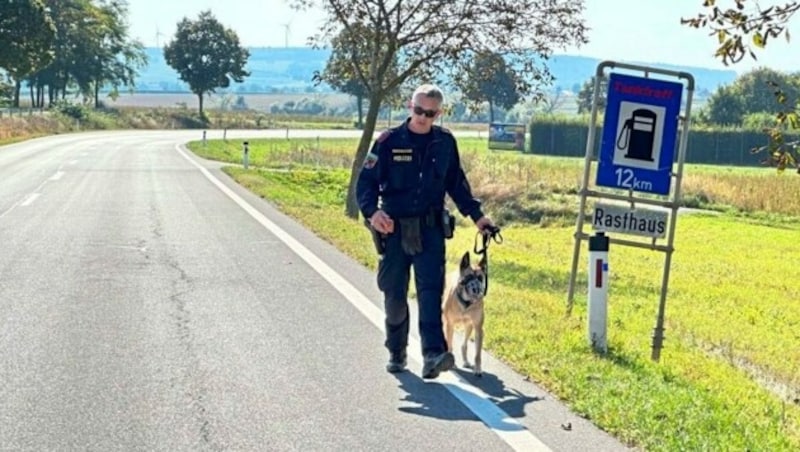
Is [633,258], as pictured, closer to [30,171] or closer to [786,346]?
[786,346]

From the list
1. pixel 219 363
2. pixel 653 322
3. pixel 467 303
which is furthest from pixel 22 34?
pixel 467 303

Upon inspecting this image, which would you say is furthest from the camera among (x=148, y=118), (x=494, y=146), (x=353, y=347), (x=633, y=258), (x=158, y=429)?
(x=148, y=118)

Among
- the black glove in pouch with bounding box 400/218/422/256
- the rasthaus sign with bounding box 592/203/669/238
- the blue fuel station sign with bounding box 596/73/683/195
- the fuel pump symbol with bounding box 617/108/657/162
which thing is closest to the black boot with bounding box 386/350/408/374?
the black glove in pouch with bounding box 400/218/422/256

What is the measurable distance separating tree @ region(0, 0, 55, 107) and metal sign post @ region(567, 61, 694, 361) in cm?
5816

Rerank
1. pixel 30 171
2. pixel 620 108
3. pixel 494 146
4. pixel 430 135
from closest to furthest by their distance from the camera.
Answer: pixel 430 135 < pixel 620 108 < pixel 30 171 < pixel 494 146

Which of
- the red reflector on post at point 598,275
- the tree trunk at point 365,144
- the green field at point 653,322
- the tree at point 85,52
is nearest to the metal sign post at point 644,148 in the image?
the red reflector on post at point 598,275

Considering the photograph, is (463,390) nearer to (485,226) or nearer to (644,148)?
(485,226)

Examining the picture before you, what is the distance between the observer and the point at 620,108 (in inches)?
326

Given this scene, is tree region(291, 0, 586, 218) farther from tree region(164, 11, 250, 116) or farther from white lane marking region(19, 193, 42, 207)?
tree region(164, 11, 250, 116)

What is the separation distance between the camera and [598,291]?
7828 mm

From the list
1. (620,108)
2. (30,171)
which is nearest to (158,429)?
(620,108)

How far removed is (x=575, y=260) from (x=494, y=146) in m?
67.4

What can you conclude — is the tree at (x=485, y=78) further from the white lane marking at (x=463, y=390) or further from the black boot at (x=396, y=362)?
the black boot at (x=396, y=362)

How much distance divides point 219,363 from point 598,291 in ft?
9.56
